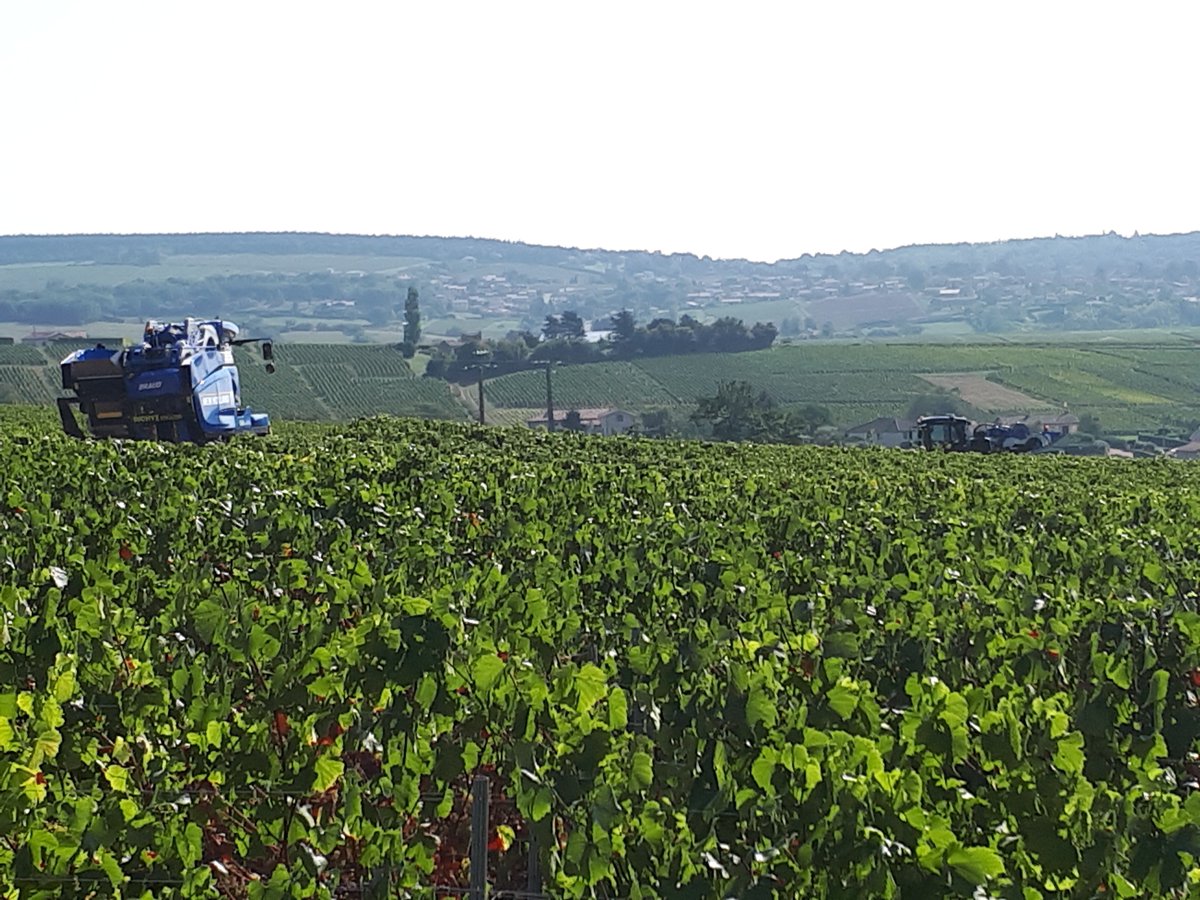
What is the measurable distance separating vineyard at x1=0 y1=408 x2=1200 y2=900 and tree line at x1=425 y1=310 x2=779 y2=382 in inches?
4020

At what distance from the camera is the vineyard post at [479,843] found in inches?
182

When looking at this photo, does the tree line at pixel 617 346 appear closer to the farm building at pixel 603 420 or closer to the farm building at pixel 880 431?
the farm building at pixel 603 420

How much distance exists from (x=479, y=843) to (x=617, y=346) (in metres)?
119

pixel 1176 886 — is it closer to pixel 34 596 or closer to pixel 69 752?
pixel 69 752

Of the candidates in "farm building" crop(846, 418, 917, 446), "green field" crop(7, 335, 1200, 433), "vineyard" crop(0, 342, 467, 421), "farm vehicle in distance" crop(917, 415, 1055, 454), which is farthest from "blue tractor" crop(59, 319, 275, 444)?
"farm building" crop(846, 418, 917, 446)

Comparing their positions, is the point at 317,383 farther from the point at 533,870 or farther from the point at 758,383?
the point at 533,870

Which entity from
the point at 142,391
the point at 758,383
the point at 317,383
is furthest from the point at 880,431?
the point at 142,391

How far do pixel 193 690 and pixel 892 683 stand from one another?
9.48 ft

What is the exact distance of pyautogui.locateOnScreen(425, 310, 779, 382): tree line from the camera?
4493 inches

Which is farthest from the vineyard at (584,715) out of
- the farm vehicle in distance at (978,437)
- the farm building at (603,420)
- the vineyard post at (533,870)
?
the farm building at (603,420)

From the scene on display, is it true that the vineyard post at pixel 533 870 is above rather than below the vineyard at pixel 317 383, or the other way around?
above

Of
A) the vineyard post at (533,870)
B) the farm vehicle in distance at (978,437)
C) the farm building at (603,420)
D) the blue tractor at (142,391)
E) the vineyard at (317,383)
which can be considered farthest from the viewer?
the vineyard at (317,383)

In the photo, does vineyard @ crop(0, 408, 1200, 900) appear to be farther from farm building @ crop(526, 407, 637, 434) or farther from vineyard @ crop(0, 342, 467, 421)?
vineyard @ crop(0, 342, 467, 421)

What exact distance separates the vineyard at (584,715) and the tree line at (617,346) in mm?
102099
